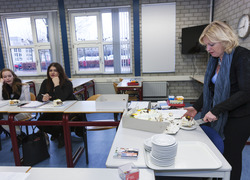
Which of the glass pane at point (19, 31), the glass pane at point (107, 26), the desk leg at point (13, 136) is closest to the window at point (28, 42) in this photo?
the glass pane at point (19, 31)

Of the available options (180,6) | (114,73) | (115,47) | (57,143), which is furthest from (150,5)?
(57,143)

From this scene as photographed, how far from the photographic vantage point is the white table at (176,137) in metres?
0.97

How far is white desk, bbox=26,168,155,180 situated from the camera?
0.92 m

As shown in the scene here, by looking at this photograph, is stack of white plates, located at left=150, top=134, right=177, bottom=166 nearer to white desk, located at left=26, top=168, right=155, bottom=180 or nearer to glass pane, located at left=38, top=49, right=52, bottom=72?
white desk, located at left=26, top=168, right=155, bottom=180

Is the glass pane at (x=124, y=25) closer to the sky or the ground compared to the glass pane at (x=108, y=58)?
closer to the sky

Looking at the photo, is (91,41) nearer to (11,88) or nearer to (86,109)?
(11,88)

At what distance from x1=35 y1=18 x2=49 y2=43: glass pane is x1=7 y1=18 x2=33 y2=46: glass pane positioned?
0.27m

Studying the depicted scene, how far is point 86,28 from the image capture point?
534cm

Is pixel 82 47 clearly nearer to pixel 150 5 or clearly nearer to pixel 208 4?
pixel 150 5

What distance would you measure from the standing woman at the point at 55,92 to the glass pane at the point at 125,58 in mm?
2865

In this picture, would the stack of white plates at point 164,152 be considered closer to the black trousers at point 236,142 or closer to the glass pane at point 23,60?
the black trousers at point 236,142

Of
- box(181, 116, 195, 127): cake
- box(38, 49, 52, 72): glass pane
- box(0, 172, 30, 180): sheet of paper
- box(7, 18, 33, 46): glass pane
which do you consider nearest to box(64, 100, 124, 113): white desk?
box(181, 116, 195, 127): cake

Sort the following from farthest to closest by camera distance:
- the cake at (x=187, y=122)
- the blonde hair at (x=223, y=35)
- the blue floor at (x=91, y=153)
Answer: the blue floor at (x=91, y=153)
the cake at (x=187, y=122)
the blonde hair at (x=223, y=35)

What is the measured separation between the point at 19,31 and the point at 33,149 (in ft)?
15.2
